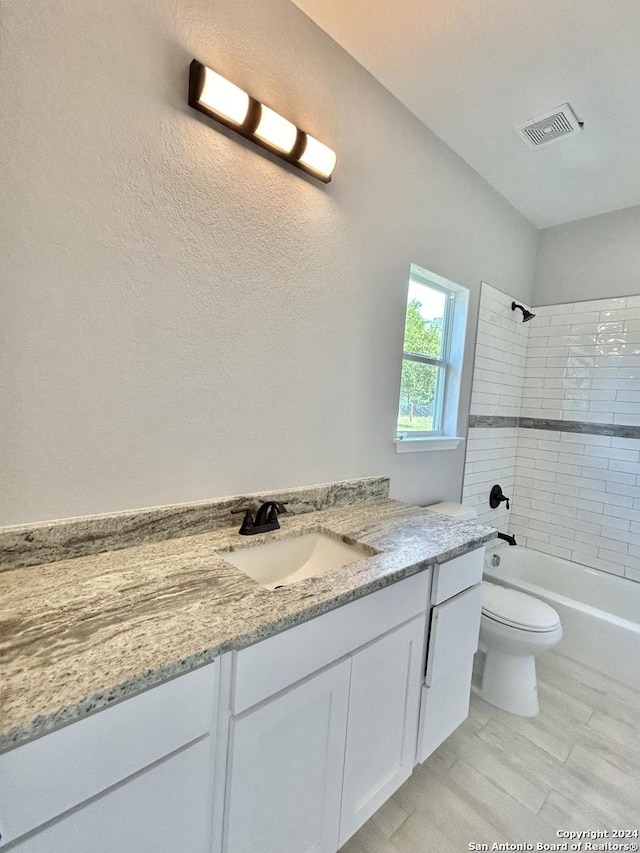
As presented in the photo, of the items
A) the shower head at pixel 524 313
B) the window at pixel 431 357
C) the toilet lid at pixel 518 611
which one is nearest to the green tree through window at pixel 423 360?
the window at pixel 431 357

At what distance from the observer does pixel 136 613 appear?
2.49 feet

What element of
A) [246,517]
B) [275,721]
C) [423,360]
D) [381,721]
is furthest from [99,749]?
[423,360]

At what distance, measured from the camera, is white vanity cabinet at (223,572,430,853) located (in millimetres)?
777

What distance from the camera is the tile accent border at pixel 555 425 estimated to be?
2.36 m

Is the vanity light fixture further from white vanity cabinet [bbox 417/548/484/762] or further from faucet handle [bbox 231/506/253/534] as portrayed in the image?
white vanity cabinet [bbox 417/548/484/762]

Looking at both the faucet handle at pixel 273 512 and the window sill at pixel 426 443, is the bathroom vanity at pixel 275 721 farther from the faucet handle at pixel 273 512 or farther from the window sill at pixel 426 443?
the window sill at pixel 426 443

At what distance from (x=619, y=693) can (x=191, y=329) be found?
8.57ft

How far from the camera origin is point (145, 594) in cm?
83

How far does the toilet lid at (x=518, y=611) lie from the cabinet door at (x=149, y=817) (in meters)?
1.44

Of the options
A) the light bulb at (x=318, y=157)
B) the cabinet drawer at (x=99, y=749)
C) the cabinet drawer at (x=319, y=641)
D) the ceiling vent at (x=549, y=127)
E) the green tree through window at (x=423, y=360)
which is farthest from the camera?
the green tree through window at (x=423, y=360)

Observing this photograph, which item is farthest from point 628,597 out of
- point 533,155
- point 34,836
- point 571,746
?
point 34,836

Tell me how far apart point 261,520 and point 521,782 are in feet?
4.55

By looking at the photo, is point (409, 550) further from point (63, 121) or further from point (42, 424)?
point (63, 121)

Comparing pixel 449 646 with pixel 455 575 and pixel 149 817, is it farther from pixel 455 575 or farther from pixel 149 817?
pixel 149 817
